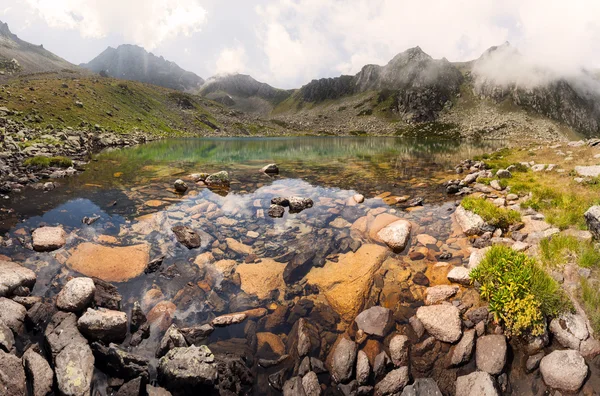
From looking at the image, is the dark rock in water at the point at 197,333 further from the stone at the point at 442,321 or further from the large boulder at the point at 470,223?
the large boulder at the point at 470,223

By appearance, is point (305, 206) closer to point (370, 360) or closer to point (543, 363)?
point (370, 360)

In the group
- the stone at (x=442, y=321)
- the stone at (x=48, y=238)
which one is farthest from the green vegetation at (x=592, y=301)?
the stone at (x=48, y=238)

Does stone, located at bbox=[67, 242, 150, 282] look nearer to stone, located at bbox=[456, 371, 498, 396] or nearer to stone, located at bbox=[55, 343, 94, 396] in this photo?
stone, located at bbox=[55, 343, 94, 396]

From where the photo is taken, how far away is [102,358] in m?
5.98

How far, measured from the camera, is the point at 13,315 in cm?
665

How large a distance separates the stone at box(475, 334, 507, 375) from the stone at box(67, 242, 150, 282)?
11.0 meters

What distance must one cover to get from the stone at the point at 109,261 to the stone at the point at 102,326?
283cm

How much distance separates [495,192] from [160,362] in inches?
875

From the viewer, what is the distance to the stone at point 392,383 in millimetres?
5648

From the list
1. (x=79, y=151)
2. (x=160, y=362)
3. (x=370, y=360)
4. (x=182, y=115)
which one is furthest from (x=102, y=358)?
(x=182, y=115)

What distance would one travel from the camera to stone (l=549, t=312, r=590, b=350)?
19.7 feet

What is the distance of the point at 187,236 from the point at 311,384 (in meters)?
9.01

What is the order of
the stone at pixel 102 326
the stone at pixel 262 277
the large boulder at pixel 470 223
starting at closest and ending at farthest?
the stone at pixel 102 326, the stone at pixel 262 277, the large boulder at pixel 470 223

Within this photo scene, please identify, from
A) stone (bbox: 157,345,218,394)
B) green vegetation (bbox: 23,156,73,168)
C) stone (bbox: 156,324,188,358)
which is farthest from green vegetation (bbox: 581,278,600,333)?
green vegetation (bbox: 23,156,73,168)
